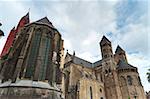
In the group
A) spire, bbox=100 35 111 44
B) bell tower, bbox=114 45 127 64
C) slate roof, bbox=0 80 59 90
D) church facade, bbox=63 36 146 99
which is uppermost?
spire, bbox=100 35 111 44

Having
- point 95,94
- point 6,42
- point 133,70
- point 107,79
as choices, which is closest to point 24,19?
point 6,42

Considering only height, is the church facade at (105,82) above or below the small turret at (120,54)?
below

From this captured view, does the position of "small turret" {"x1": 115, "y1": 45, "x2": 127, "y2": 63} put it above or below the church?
above

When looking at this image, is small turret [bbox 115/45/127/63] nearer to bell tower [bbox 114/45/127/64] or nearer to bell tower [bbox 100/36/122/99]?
bell tower [bbox 114/45/127/64]

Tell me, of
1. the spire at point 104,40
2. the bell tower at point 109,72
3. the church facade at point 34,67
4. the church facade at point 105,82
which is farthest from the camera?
the spire at point 104,40

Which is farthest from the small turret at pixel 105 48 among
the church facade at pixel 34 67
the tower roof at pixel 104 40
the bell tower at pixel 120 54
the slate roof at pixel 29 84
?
the slate roof at pixel 29 84

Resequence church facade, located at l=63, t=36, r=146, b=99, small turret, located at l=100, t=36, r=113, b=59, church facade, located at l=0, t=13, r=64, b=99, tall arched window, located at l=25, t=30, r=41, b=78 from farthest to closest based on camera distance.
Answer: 1. small turret, located at l=100, t=36, r=113, b=59
2. church facade, located at l=63, t=36, r=146, b=99
3. tall arched window, located at l=25, t=30, r=41, b=78
4. church facade, located at l=0, t=13, r=64, b=99

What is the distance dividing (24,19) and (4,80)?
17.6 metres

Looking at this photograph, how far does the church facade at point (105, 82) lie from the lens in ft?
94.7

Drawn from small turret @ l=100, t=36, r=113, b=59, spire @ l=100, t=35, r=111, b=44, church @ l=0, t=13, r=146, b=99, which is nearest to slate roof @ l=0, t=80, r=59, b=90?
church @ l=0, t=13, r=146, b=99

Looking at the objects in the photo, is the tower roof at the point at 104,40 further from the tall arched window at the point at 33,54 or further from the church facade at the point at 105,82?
the tall arched window at the point at 33,54

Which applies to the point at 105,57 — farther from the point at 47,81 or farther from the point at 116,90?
the point at 47,81

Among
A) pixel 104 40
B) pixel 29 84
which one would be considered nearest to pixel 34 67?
pixel 29 84

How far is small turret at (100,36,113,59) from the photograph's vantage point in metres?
39.5
